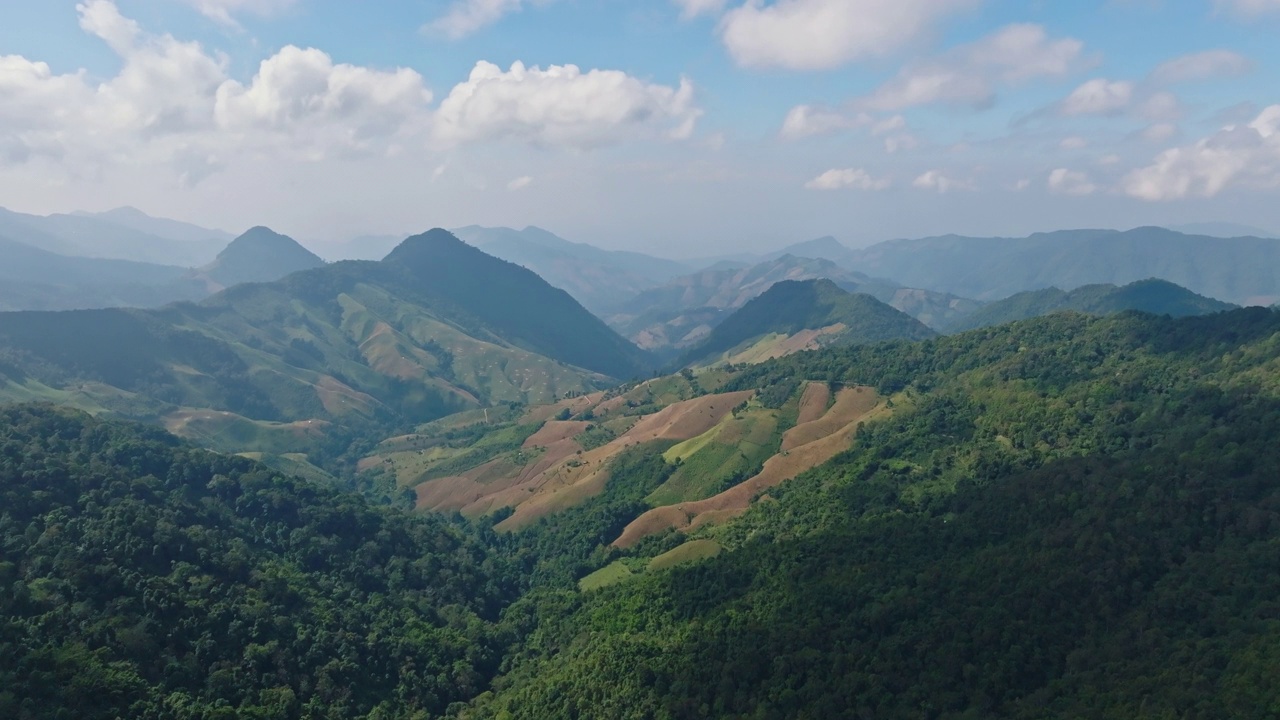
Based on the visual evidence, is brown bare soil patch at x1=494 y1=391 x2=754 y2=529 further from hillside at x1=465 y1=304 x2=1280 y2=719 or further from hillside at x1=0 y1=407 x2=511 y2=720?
hillside at x1=0 y1=407 x2=511 y2=720

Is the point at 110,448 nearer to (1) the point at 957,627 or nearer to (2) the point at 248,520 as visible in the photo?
(2) the point at 248,520

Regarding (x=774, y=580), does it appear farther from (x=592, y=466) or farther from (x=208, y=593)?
(x=592, y=466)

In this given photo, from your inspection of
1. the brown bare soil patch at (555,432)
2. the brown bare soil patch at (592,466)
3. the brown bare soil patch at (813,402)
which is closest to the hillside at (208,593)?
the brown bare soil patch at (592,466)

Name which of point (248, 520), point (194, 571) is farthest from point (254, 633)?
point (248, 520)

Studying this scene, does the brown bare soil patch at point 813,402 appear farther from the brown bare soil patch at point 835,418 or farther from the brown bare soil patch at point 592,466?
the brown bare soil patch at point 592,466

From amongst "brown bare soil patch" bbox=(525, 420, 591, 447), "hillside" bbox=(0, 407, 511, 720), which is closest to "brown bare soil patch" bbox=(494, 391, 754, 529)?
"brown bare soil patch" bbox=(525, 420, 591, 447)
